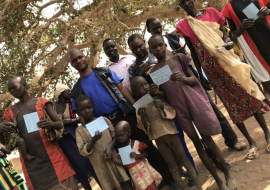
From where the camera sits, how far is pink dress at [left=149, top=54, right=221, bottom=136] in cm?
258

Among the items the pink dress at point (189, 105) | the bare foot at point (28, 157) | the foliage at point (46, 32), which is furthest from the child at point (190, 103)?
the foliage at point (46, 32)

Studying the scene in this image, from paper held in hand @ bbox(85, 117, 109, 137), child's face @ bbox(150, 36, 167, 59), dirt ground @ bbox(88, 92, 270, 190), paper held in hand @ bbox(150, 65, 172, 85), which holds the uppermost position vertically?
child's face @ bbox(150, 36, 167, 59)

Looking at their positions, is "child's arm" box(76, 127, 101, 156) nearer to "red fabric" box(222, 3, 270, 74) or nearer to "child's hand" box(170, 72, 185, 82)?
"child's hand" box(170, 72, 185, 82)

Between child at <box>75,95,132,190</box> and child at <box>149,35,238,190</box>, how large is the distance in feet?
2.77

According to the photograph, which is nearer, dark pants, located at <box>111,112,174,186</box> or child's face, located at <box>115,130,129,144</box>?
child's face, located at <box>115,130,129,144</box>

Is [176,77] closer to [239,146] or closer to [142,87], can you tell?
[142,87]

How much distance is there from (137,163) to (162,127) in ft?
1.96

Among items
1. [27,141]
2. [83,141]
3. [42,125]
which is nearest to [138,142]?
[83,141]

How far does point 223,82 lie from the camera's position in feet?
10.2

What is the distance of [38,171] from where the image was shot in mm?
3074

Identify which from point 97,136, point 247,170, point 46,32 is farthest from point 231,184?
point 46,32

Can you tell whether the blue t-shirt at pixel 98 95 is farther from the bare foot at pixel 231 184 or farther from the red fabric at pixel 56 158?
the bare foot at pixel 231 184

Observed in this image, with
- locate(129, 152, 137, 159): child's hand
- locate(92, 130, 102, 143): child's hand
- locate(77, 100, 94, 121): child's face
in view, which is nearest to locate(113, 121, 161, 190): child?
locate(129, 152, 137, 159): child's hand

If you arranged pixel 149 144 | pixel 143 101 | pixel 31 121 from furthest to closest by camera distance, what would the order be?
pixel 149 144 < pixel 31 121 < pixel 143 101
